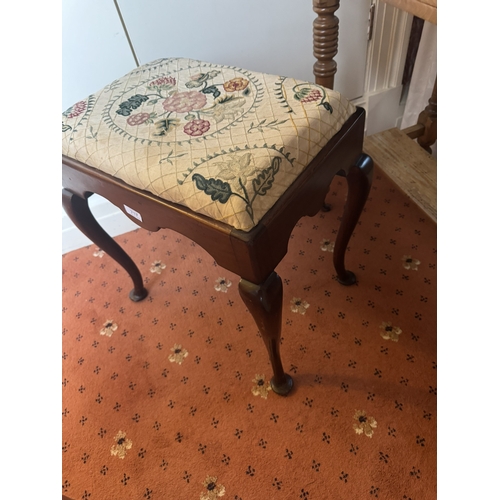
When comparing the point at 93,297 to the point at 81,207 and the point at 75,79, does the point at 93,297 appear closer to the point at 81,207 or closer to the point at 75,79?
the point at 81,207

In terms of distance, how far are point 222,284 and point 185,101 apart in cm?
59

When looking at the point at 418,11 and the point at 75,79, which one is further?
the point at 75,79

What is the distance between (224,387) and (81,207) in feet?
1.76

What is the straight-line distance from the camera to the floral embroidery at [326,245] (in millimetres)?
1180

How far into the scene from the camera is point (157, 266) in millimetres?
1246

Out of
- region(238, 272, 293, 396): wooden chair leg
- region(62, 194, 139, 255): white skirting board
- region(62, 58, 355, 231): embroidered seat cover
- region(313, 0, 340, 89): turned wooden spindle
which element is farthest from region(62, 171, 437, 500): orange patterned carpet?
region(62, 58, 355, 231): embroidered seat cover

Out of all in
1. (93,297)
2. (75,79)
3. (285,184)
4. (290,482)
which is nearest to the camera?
(285,184)

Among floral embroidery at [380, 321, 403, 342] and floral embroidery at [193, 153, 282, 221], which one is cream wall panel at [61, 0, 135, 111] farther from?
floral embroidery at [380, 321, 403, 342]

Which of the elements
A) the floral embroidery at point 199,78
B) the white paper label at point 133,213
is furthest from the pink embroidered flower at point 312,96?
the white paper label at point 133,213

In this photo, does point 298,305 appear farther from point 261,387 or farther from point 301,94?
point 301,94

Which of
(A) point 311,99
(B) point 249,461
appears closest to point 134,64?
(A) point 311,99

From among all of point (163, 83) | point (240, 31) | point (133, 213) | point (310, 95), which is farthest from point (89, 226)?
point (240, 31)

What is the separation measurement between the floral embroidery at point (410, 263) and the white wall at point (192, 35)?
2.14 feet

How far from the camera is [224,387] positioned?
3.06 feet
